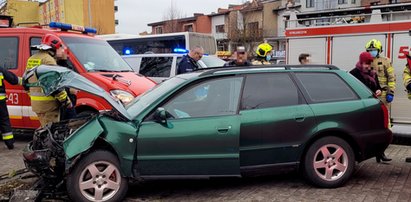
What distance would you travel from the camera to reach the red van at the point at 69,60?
273 inches

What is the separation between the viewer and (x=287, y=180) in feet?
17.6

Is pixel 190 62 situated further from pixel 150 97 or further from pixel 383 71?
pixel 383 71

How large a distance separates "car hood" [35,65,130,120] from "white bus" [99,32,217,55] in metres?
11.5

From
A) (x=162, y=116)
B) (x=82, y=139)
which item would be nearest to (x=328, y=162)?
(x=162, y=116)

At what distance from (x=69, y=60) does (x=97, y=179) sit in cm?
309

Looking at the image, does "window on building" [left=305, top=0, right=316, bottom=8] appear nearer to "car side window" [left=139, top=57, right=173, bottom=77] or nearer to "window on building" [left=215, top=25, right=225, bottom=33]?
"window on building" [left=215, top=25, right=225, bottom=33]

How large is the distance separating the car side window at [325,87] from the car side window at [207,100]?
0.92 meters

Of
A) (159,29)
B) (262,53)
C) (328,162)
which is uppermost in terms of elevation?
(159,29)

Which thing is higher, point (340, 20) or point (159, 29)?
point (159, 29)

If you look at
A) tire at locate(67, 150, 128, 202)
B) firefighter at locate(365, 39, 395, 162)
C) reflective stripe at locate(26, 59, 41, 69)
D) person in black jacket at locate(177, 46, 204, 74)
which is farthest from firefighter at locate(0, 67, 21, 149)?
firefighter at locate(365, 39, 395, 162)

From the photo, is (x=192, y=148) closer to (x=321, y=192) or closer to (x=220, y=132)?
(x=220, y=132)

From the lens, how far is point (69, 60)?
686 centimetres

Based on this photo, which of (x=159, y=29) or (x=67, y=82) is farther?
(x=159, y=29)

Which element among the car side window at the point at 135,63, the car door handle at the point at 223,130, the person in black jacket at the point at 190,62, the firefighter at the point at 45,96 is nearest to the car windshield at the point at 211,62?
the car side window at the point at 135,63
